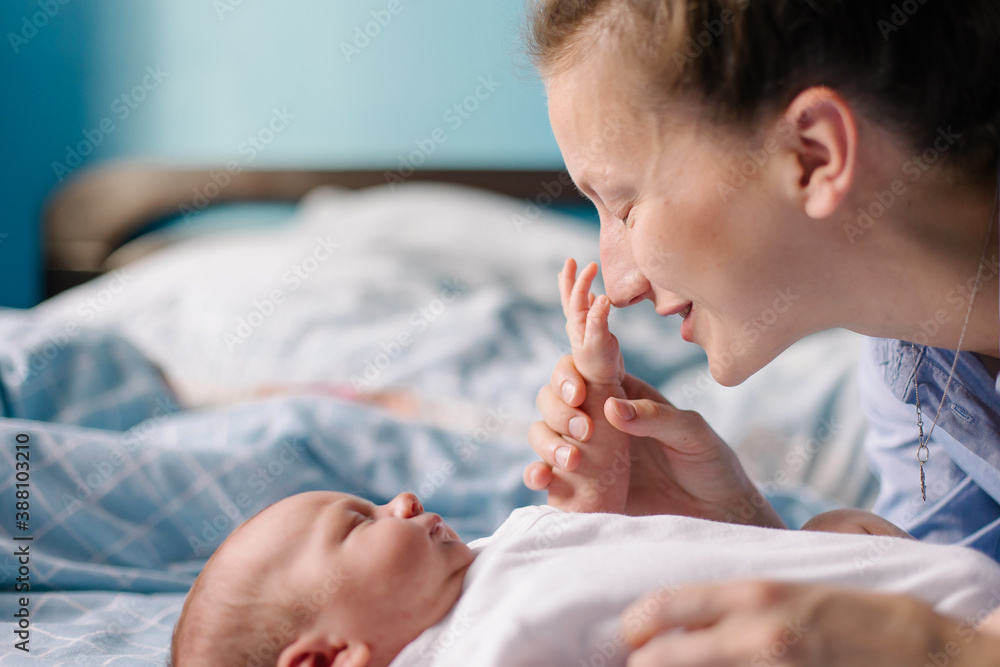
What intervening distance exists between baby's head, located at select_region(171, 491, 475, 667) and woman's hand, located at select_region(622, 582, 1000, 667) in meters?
0.26

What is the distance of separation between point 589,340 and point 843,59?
1.24ft

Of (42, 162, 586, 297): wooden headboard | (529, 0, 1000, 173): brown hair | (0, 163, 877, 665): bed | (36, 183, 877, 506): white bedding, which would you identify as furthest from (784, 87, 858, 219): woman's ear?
(42, 162, 586, 297): wooden headboard


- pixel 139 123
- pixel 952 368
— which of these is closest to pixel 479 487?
pixel 952 368

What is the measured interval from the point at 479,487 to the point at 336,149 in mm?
1815

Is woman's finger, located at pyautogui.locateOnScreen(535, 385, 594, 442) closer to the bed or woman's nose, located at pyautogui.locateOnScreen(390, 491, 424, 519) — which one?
woman's nose, located at pyautogui.locateOnScreen(390, 491, 424, 519)

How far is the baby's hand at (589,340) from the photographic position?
35.3 inches

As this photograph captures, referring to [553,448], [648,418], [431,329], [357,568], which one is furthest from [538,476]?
[431,329]

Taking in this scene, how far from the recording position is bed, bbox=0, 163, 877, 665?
3.66ft

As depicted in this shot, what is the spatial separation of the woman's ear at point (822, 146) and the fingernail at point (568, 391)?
12.8 inches

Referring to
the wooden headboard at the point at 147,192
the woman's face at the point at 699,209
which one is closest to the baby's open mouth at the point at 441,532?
the woman's face at the point at 699,209

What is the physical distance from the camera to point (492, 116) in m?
2.78

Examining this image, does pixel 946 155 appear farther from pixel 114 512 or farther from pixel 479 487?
pixel 114 512

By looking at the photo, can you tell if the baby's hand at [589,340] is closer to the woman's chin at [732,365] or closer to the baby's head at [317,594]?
the woman's chin at [732,365]

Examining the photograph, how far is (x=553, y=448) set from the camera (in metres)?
0.92
